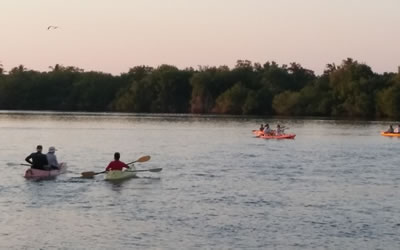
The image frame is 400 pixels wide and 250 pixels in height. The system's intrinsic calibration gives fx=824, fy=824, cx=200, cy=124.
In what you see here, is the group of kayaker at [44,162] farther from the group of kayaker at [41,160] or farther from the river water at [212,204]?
the river water at [212,204]

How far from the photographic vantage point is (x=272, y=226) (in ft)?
70.1

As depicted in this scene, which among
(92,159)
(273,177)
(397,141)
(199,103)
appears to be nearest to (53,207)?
(273,177)

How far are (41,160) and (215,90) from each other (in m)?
110

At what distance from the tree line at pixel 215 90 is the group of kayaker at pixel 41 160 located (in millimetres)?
92113

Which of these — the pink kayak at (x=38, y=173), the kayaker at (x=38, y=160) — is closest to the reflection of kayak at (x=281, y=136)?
the pink kayak at (x=38, y=173)

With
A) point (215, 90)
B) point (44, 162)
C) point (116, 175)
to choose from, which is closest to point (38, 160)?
point (44, 162)

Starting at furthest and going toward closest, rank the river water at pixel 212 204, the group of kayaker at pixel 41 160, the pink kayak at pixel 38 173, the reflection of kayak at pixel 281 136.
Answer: the reflection of kayak at pixel 281 136 < the pink kayak at pixel 38 173 < the group of kayaker at pixel 41 160 < the river water at pixel 212 204

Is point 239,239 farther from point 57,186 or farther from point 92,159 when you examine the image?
point 92,159

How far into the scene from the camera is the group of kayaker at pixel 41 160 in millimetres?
31156

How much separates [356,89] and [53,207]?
105 meters

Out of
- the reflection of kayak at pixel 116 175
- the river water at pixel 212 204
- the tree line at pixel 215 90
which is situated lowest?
the river water at pixel 212 204

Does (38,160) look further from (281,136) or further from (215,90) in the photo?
(215,90)

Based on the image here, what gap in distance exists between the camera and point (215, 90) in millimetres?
141375

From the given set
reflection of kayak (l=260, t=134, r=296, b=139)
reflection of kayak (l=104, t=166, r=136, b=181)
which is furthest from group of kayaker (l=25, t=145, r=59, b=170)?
reflection of kayak (l=260, t=134, r=296, b=139)
